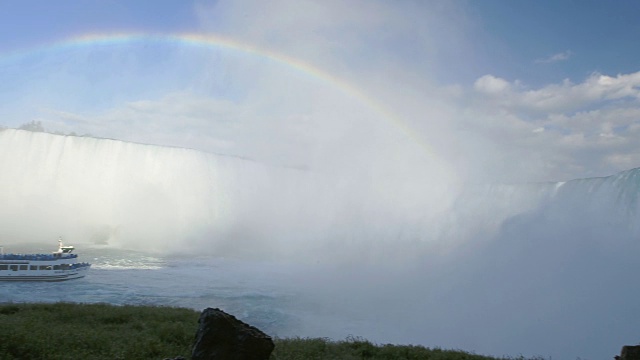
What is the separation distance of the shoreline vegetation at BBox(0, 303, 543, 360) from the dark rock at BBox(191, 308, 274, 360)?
8.92 ft

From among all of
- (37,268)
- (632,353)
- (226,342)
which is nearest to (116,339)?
(226,342)

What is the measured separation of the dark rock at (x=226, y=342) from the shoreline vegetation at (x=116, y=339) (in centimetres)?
272

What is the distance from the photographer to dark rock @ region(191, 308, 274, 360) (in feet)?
29.0

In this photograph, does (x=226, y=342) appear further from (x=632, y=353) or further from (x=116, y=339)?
(x=632, y=353)

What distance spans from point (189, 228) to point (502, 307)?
2616 inches

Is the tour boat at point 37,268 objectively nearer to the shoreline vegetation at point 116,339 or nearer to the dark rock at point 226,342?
the shoreline vegetation at point 116,339

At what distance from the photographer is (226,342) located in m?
8.91

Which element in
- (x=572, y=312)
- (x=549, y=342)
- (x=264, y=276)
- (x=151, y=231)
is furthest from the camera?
(x=151, y=231)

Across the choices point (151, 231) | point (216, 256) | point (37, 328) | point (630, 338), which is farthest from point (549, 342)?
point (151, 231)

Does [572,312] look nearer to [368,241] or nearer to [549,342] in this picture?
[549,342]

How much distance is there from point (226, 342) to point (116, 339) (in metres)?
5.08

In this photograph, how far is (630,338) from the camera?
28.9 metres

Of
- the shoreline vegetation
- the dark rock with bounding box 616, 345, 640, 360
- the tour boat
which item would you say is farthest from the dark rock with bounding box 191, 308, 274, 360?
Answer: the tour boat

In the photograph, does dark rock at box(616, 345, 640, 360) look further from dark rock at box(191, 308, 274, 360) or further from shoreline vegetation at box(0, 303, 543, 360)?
dark rock at box(191, 308, 274, 360)
